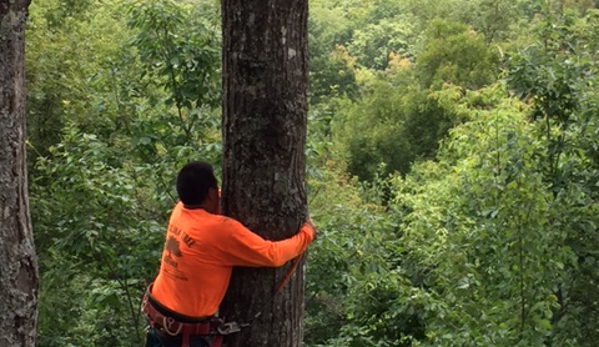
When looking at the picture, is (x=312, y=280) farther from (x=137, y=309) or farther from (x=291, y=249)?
(x=291, y=249)

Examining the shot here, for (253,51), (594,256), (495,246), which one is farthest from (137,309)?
(253,51)

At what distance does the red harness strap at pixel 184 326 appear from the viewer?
3402 mm

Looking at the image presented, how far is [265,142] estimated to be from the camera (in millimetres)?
3217

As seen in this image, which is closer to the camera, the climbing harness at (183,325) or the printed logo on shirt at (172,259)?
the climbing harness at (183,325)

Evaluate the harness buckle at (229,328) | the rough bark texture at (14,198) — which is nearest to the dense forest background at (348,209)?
the rough bark texture at (14,198)

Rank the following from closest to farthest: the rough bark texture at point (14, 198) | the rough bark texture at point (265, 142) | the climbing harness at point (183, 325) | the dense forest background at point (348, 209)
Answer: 1. the rough bark texture at point (265, 142)
2. the climbing harness at point (183, 325)
3. the rough bark texture at point (14, 198)
4. the dense forest background at point (348, 209)

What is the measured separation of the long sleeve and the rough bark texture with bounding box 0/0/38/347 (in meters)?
1.25

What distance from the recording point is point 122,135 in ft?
25.9

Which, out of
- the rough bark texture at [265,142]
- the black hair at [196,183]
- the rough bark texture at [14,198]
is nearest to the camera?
the rough bark texture at [265,142]

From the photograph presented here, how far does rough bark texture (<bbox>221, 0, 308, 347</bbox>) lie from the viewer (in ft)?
10.4

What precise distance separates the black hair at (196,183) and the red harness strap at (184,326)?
518 millimetres

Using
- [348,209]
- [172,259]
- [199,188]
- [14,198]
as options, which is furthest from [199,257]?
[348,209]

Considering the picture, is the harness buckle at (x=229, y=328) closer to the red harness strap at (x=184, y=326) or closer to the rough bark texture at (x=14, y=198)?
the red harness strap at (x=184, y=326)

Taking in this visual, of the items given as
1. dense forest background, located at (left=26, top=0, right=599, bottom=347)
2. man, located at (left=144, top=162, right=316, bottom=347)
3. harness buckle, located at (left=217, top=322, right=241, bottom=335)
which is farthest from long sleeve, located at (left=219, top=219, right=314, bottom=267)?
dense forest background, located at (left=26, top=0, right=599, bottom=347)
